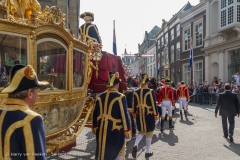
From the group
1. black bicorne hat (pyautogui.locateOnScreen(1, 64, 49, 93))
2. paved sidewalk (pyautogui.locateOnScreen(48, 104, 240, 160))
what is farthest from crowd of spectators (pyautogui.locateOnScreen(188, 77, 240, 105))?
black bicorne hat (pyautogui.locateOnScreen(1, 64, 49, 93))

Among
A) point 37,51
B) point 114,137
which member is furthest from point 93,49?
point 114,137

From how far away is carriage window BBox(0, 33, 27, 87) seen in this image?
3.68 m

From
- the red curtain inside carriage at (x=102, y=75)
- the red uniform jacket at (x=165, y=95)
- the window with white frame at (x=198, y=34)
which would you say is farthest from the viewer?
the window with white frame at (x=198, y=34)

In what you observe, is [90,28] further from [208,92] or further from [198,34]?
[198,34]

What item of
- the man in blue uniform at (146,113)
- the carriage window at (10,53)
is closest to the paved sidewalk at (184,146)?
the man in blue uniform at (146,113)

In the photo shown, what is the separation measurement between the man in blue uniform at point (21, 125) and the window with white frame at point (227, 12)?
20007 mm

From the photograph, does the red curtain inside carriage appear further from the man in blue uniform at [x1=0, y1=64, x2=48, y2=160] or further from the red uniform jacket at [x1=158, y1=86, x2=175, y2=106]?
the man in blue uniform at [x1=0, y1=64, x2=48, y2=160]

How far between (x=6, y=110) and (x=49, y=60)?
2.52 meters

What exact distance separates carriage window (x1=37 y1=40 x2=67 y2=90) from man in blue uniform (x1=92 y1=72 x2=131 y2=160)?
1011 millimetres

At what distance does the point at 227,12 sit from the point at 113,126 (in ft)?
61.2

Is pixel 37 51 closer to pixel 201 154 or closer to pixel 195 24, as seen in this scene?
pixel 201 154

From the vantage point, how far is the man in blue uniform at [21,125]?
1919 millimetres

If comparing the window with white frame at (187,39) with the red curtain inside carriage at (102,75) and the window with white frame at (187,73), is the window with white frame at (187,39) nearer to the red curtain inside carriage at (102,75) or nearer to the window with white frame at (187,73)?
the window with white frame at (187,73)

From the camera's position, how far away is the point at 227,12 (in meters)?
19.5
